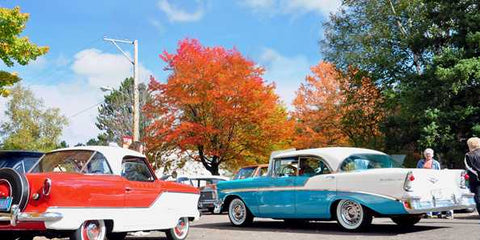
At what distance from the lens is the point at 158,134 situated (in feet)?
103

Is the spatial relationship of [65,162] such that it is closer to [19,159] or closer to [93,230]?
[93,230]

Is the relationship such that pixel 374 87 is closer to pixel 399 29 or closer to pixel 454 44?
pixel 399 29

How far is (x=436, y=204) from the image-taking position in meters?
9.64

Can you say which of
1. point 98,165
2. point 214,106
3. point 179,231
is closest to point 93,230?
point 98,165

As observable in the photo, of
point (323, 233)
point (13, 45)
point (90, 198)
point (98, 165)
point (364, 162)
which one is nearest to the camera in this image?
point (90, 198)

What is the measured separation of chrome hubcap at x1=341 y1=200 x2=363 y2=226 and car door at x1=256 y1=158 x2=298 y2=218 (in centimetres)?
118

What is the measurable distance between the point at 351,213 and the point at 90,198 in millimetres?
5101

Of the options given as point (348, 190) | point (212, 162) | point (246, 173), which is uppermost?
point (212, 162)

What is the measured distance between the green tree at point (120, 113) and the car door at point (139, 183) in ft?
113

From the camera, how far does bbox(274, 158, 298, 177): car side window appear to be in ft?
37.2

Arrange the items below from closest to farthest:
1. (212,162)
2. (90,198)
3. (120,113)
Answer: (90,198)
(212,162)
(120,113)

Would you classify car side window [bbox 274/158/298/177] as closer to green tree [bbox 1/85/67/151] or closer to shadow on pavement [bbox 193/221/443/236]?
shadow on pavement [bbox 193/221/443/236]

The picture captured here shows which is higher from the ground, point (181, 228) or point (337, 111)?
point (337, 111)

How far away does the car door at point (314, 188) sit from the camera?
1046cm
